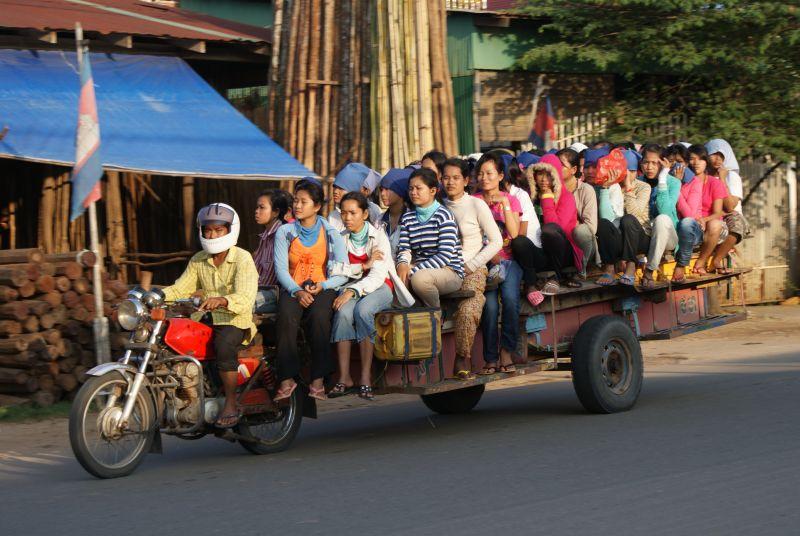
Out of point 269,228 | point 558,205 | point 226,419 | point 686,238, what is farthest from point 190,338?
point 686,238

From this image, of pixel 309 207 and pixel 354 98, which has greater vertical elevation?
pixel 354 98

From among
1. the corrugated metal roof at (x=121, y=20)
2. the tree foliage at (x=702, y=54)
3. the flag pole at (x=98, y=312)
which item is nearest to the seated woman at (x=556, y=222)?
the flag pole at (x=98, y=312)

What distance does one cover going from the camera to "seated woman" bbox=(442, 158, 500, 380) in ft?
27.1

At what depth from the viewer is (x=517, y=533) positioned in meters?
5.47

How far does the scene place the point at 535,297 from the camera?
8688 mm

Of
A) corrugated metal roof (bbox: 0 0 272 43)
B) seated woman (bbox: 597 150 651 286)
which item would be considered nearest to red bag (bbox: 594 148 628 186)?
seated woman (bbox: 597 150 651 286)

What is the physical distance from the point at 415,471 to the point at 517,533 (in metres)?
1.74

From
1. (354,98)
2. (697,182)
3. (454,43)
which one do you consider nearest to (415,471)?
(697,182)

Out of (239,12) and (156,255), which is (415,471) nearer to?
(156,255)

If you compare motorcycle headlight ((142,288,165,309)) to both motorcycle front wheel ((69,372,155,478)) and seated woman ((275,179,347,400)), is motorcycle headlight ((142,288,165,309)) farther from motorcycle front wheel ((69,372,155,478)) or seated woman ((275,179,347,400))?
seated woman ((275,179,347,400))

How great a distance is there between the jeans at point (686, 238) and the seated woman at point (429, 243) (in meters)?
2.38

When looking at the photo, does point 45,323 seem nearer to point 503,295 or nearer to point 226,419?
point 226,419

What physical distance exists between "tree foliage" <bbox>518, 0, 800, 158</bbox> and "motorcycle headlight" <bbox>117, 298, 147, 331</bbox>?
10.6m

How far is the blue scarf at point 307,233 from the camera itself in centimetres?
812
